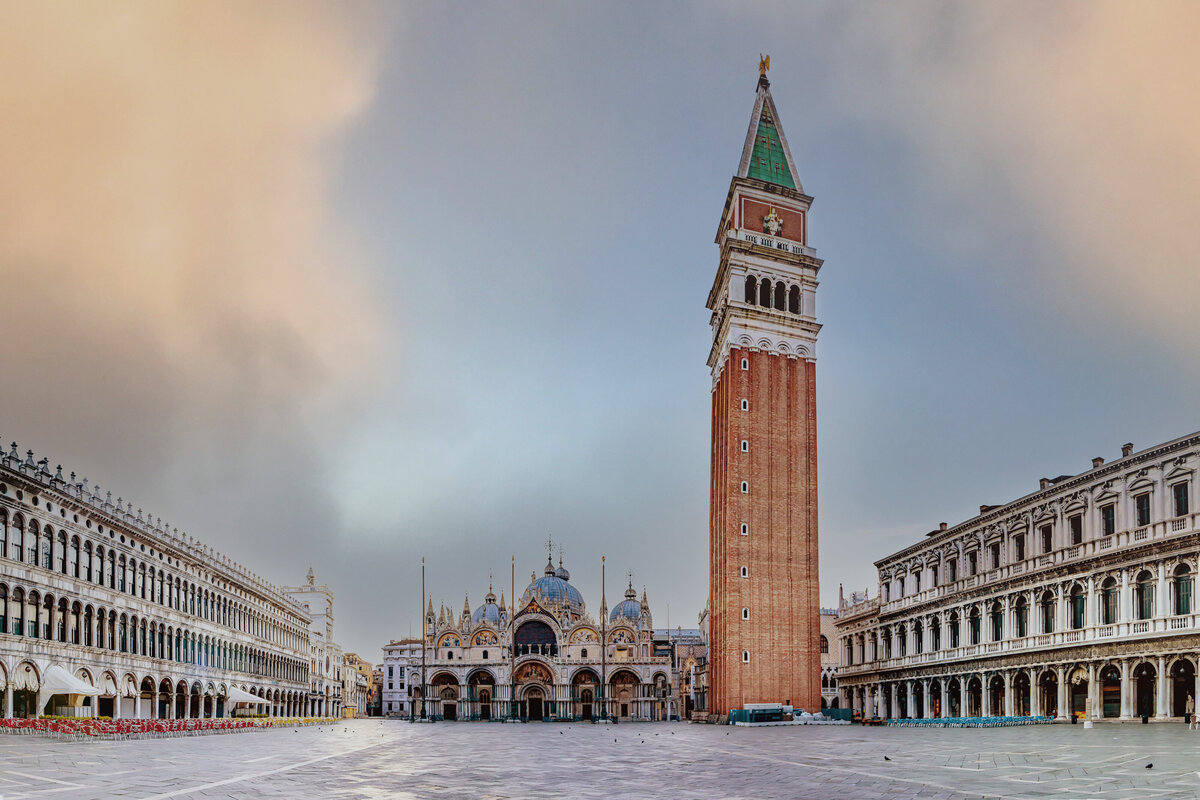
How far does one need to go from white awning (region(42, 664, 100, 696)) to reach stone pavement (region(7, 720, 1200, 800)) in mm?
11641

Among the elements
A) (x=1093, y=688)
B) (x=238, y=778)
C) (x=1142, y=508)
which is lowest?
(x=1093, y=688)

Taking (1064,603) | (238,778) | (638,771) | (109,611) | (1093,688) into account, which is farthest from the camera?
(109,611)

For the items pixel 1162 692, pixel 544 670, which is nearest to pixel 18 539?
pixel 1162 692

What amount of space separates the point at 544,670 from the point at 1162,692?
73.4m

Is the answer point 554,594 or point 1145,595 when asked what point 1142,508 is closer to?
point 1145,595

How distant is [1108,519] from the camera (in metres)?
43.1

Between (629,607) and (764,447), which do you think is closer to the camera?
(764,447)

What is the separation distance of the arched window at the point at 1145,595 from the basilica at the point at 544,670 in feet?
218

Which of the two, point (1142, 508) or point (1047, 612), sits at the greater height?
point (1142, 508)

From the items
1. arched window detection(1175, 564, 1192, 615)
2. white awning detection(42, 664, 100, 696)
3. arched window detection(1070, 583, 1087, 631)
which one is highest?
arched window detection(1175, 564, 1192, 615)

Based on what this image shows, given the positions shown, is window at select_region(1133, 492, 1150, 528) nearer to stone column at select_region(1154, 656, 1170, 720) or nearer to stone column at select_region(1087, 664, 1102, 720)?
stone column at select_region(1154, 656, 1170, 720)

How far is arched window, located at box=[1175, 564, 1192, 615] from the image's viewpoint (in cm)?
3691

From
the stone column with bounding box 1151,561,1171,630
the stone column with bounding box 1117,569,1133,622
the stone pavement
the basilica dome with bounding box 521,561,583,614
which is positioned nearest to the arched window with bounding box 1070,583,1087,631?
the stone column with bounding box 1117,569,1133,622

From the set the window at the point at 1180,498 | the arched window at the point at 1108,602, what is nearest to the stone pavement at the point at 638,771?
the window at the point at 1180,498
